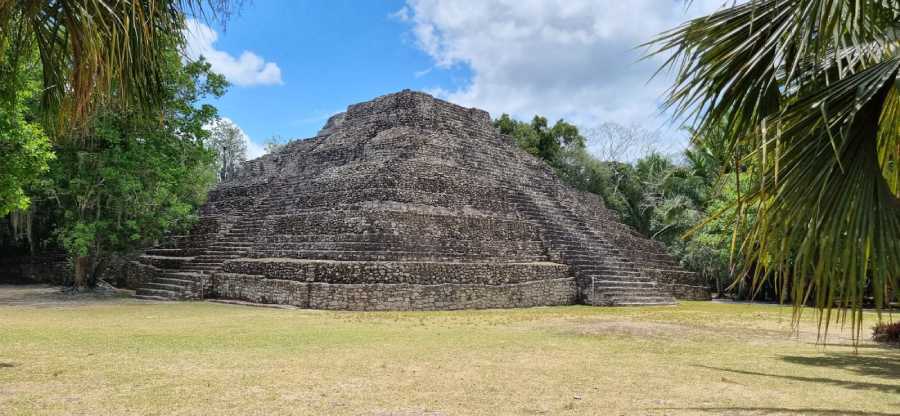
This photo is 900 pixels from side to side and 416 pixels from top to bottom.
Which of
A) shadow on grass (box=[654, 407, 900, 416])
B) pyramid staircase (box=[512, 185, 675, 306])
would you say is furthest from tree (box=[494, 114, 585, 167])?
shadow on grass (box=[654, 407, 900, 416])

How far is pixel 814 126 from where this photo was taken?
3557mm

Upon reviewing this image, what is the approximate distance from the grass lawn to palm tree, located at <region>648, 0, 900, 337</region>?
1905 mm

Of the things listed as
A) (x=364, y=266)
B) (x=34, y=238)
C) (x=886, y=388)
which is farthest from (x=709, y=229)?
(x=34, y=238)

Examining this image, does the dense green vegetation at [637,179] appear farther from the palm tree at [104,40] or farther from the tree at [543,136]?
the palm tree at [104,40]

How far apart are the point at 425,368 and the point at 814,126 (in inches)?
186

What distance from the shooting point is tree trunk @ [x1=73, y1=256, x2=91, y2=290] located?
18234 millimetres

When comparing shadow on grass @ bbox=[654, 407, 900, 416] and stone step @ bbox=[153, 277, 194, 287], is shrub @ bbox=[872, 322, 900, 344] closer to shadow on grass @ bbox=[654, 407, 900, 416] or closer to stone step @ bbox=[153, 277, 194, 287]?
shadow on grass @ bbox=[654, 407, 900, 416]

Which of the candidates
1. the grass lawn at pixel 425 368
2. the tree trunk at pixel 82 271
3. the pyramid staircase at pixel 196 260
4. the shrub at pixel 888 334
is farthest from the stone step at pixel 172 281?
the shrub at pixel 888 334

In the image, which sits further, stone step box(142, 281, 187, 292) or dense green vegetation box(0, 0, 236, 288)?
stone step box(142, 281, 187, 292)

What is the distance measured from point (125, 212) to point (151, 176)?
1224 millimetres

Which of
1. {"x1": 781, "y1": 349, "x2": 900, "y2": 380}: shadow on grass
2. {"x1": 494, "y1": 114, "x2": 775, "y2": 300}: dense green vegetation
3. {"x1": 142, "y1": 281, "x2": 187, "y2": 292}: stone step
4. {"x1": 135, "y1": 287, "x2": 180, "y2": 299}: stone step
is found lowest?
{"x1": 135, "y1": 287, "x2": 180, "y2": 299}: stone step

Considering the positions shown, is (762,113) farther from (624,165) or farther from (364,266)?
(624,165)

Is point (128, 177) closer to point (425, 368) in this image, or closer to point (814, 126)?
point (425, 368)

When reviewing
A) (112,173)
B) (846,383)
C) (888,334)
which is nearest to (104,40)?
(846,383)
